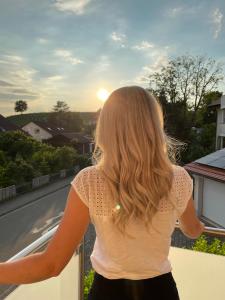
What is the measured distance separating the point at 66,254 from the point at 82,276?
4.50 ft

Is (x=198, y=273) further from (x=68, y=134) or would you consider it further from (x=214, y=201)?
(x=68, y=134)

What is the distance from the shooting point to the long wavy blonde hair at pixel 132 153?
1063 millimetres

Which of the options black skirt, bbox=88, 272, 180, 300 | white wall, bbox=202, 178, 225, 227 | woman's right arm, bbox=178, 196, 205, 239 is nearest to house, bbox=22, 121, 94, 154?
white wall, bbox=202, 178, 225, 227

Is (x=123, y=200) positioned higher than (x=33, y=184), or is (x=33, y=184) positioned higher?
(x=123, y=200)

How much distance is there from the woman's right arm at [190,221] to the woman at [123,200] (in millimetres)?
143

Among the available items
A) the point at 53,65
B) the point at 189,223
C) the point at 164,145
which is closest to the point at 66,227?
the point at 164,145

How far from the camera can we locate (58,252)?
103 cm

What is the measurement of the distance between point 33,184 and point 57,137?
59.6ft

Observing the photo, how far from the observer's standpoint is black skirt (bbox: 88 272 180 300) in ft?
4.00

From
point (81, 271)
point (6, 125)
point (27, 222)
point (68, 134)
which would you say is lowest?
point (27, 222)

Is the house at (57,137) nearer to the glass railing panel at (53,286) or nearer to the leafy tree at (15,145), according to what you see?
the leafy tree at (15,145)

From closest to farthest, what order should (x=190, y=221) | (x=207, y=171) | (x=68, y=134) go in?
(x=190, y=221)
(x=207, y=171)
(x=68, y=134)

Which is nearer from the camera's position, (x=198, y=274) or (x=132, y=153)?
(x=132, y=153)

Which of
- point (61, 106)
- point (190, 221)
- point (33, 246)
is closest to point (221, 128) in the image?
point (190, 221)
